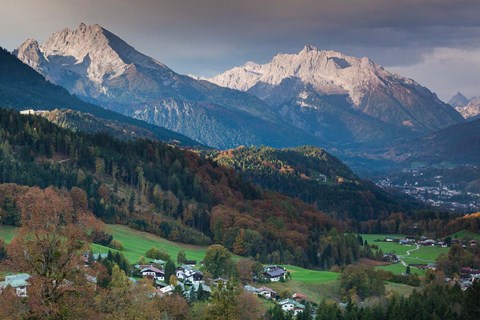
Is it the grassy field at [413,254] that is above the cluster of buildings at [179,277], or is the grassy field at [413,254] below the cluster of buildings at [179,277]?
above

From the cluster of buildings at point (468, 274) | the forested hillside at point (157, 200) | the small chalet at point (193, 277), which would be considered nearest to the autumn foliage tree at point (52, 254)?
the small chalet at point (193, 277)

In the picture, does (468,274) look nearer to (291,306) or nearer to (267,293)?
(267,293)

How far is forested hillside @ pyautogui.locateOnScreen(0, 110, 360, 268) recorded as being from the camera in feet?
485

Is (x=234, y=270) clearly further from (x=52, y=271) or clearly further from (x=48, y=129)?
(x=48, y=129)

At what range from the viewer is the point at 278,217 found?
601 ft

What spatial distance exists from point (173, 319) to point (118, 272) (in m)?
16.2

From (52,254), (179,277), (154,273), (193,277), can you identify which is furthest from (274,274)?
(52,254)

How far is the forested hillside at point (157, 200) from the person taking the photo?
485 feet

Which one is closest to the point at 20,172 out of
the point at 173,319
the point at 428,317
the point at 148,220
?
the point at 148,220

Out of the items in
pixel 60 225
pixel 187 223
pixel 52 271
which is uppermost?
pixel 60 225

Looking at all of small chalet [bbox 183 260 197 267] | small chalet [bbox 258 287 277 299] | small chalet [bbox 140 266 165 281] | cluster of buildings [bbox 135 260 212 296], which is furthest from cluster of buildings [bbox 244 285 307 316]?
small chalet [bbox 183 260 197 267]

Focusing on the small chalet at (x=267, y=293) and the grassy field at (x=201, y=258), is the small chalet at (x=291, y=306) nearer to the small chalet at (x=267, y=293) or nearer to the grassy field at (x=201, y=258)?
the small chalet at (x=267, y=293)

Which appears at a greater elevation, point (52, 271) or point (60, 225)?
point (60, 225)

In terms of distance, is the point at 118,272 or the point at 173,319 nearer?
the point at 173,319
